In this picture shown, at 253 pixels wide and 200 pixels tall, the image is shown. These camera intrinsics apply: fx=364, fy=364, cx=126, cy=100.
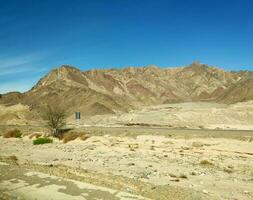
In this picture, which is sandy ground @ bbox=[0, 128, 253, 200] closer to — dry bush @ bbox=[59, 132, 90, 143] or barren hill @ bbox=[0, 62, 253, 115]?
dry bush @ bbox=[59, 132, 90, 143]

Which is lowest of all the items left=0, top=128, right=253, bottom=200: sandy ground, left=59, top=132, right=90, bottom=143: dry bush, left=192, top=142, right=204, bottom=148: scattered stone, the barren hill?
left=0, top=128, right=253, bottom=200: sandy ground

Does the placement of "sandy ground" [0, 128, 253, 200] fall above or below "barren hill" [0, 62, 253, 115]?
below

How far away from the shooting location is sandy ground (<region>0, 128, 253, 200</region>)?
18969 mm

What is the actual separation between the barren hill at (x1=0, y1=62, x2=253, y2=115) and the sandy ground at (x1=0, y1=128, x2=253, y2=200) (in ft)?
259

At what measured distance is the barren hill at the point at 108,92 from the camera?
132000mm

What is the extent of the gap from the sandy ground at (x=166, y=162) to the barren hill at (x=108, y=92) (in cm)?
7879

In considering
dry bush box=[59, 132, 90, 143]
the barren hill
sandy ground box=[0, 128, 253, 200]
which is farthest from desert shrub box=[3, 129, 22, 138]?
the barren hill

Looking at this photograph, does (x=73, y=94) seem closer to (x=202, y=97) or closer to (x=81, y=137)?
(x=202, y=97)

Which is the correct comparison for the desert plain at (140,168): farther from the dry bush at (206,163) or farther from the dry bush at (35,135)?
the dry bush at (35,135)

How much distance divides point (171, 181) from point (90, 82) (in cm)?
15469

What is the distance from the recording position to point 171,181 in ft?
70.2

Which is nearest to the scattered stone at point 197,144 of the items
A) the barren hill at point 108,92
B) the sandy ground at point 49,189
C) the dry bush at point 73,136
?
the dry bush at point 73,136

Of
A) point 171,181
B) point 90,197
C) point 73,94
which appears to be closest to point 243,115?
point 171,181

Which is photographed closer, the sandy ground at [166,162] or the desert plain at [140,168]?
the desert plain at [140,168]
